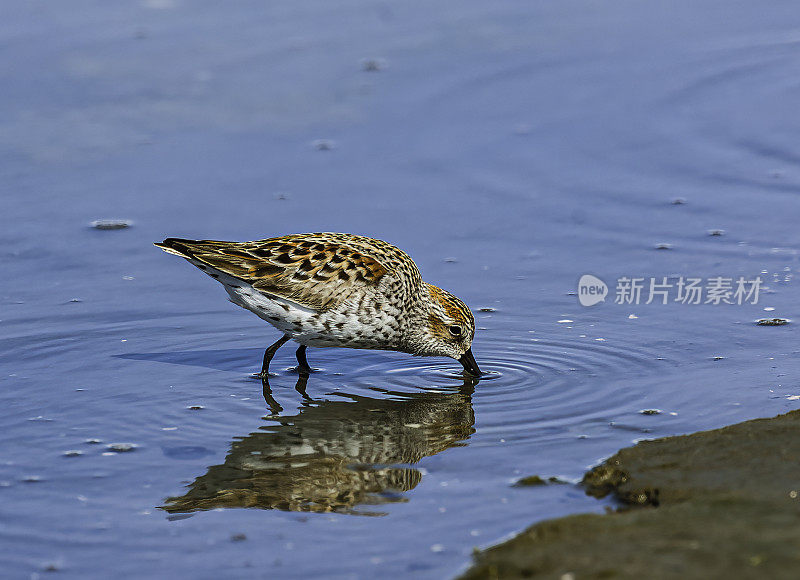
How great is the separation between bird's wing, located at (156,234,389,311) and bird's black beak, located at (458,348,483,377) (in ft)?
2.95

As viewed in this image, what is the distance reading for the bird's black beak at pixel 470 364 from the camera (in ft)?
29.2

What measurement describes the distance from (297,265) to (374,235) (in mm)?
2116

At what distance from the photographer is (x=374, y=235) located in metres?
11.0

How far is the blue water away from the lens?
264 inches

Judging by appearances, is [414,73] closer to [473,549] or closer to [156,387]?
[156,387]

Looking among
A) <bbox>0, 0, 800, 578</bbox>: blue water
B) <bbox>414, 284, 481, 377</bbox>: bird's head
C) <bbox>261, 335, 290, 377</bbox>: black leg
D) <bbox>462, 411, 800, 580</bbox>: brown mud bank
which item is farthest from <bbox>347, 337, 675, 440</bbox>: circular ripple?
<bbox>462, 411, 800, 580</bbox>: brown mud bank

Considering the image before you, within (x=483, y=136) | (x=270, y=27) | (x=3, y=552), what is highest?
(x=270, y=27)

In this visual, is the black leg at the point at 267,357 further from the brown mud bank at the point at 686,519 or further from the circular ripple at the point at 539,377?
the brown mud bank at the point at 686,519

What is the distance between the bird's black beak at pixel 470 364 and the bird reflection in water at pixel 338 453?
71 mm

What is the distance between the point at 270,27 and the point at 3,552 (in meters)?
10.6

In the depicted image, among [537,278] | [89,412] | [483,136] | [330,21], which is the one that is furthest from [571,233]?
[330,21]

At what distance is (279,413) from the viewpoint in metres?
8.24

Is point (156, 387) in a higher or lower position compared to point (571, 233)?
lower
